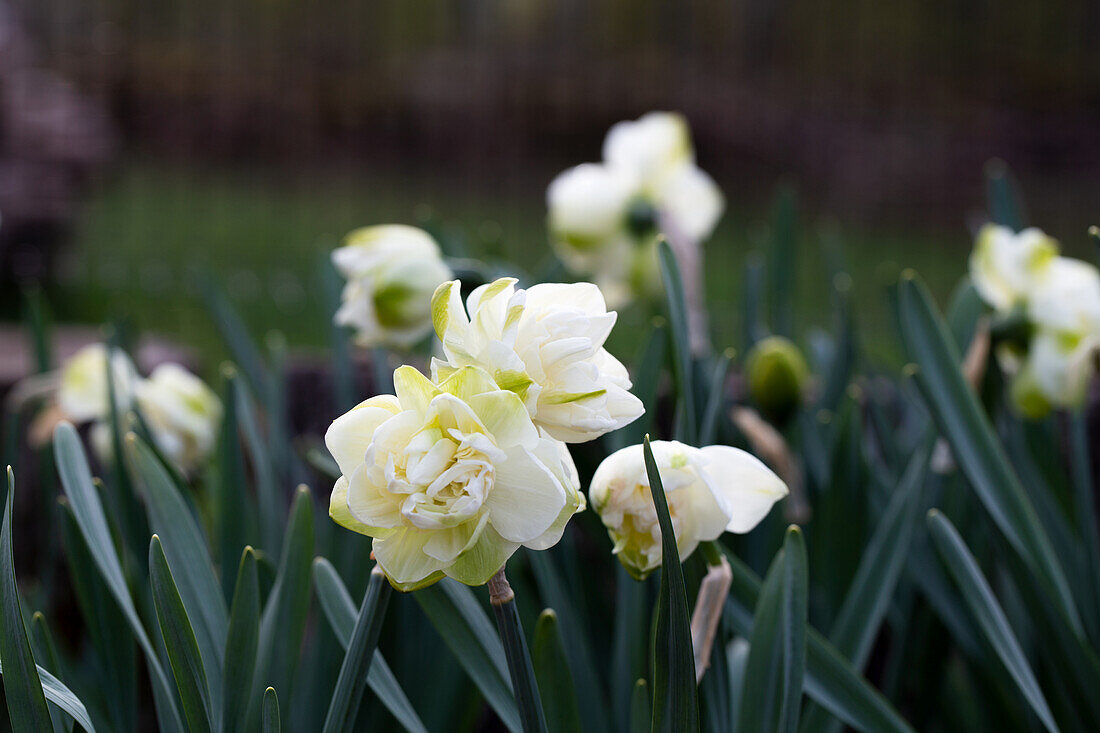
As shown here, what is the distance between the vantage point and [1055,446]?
74 centimetres

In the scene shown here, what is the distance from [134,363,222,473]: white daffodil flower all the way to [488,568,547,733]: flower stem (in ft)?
1.48

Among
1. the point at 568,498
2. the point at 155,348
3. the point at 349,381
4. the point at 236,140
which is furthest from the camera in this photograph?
the point at 236,140

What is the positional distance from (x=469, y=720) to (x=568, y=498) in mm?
328

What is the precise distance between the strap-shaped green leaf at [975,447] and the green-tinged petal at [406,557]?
0.35m

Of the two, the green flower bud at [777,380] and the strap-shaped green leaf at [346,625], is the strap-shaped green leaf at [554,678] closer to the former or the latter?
the strap-shaped green leaf at [346,625]

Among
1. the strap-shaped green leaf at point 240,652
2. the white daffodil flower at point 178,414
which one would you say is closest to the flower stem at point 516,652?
the strap-shaped green leaf at point 240,652

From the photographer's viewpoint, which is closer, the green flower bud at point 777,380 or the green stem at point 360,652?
the green stem at point 360,652

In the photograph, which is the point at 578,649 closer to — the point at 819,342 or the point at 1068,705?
the point at 1068,705

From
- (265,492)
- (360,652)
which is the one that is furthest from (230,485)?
(360,652)

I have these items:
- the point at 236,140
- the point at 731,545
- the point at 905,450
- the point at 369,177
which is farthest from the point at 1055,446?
the point at 236,140

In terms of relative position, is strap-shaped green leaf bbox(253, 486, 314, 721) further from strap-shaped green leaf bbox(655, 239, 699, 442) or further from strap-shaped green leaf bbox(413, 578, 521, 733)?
strap-shaped green leaf bbox(655, 239, 699, 442)

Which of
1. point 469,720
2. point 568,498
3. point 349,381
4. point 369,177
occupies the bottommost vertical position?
point 369,177

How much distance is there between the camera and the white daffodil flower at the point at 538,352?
0.34 meters

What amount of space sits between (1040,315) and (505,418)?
49cm
